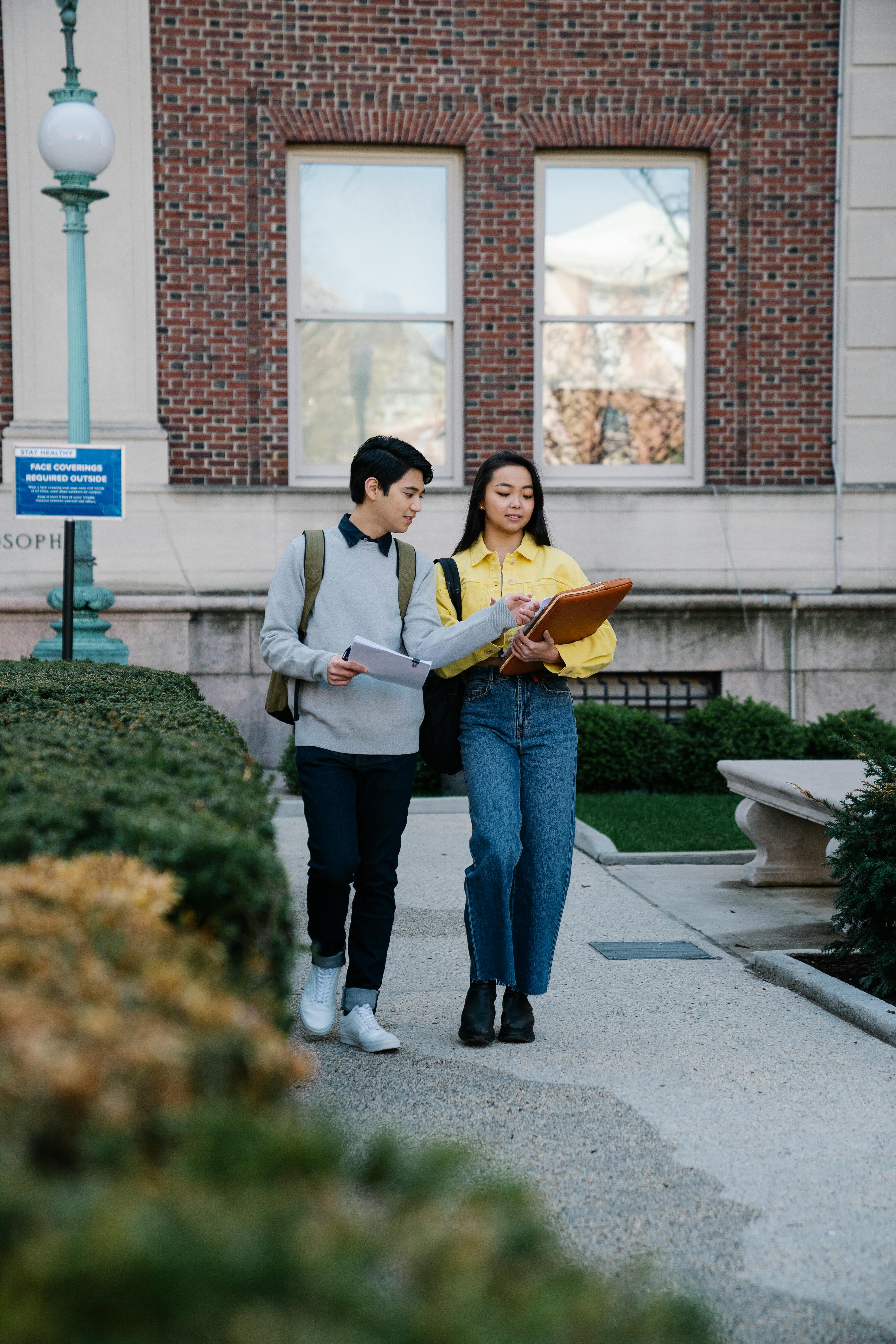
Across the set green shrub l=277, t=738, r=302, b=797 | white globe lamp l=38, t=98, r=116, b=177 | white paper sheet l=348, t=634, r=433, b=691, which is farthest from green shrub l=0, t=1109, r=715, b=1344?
green shrub l=277, t=738, r=302, b=797

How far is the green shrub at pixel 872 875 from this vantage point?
4.63m

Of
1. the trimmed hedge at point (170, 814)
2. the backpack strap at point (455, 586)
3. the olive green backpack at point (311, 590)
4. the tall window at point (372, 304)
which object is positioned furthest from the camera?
the tall window at point (372, 304)

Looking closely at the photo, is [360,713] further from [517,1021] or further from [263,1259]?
[263,1259]

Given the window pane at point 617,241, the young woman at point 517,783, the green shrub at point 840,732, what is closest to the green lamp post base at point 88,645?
the young woman at point 517,783

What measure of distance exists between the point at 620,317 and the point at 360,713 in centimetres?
841

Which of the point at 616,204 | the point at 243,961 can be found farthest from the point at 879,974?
the point at 616,204

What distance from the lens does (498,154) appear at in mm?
11102

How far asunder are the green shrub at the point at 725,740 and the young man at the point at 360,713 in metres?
6.32

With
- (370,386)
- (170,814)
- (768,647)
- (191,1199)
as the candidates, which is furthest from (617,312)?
(191,1199)

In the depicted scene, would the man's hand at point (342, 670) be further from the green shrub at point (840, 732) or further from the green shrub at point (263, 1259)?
the green shrub at point (840, 732)

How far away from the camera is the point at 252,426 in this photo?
36.4ft

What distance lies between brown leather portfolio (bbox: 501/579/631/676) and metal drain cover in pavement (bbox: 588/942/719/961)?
1.72 m

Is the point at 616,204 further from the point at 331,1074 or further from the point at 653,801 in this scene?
the point at 331,1074

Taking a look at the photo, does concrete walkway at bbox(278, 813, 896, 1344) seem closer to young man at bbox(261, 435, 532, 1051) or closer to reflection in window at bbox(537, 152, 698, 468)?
young man at bbox(261, 435, 532, 1051)
